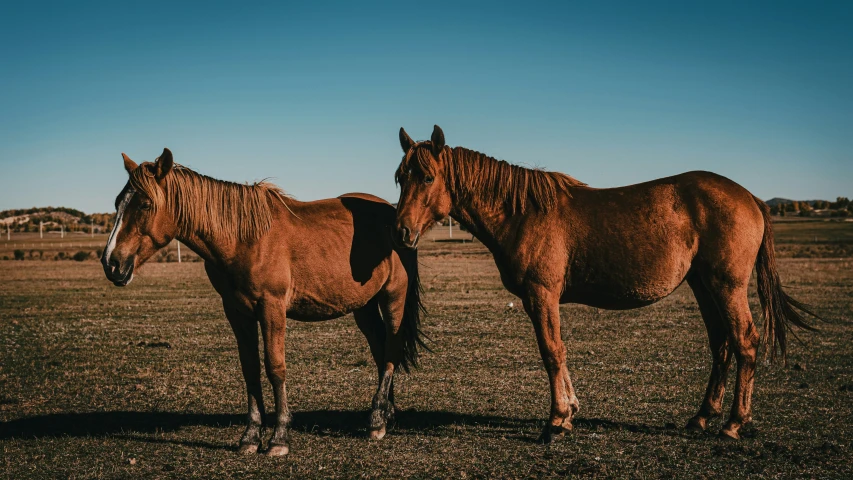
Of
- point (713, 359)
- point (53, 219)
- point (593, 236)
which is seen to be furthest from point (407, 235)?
point (53, 219)

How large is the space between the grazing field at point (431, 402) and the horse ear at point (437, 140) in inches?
107

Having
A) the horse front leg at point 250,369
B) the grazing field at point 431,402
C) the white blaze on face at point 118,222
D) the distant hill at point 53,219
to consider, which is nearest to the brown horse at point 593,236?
the grazing field at point 431,402

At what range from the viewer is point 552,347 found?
5.56 metres

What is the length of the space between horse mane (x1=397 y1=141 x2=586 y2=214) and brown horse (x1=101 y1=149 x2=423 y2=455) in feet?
3.10

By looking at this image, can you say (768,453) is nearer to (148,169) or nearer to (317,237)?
(317,237)

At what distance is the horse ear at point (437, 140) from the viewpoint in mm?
5547

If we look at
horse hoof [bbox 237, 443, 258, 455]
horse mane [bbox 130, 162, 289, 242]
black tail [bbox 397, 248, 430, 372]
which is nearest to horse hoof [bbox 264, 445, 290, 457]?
horse hoof [bbox 237, 443, 258, 455]

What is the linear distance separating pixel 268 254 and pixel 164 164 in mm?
1159

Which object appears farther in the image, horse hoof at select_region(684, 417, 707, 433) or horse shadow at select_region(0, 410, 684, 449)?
horse shadow at select_region(0, 410, 684, 449)

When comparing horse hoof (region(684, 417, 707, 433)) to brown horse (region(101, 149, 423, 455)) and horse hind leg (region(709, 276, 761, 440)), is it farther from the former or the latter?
brown horse (region(101, 149, 423, 455))

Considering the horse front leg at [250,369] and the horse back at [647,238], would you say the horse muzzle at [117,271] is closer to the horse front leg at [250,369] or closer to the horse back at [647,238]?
the horse front leg at [250,369]

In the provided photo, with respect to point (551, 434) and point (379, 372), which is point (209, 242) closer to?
point (379, 372)

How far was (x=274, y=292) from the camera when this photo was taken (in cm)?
548

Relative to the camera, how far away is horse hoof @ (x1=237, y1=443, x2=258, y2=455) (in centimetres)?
557
